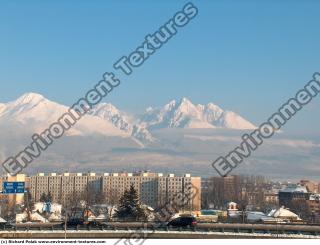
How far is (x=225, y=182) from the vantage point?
188500 mm

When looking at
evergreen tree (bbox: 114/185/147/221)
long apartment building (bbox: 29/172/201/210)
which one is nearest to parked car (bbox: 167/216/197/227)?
evergreen tree (bbox: 114/185/147/221)

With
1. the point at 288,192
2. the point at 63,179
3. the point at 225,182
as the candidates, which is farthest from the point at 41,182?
the point at 288,192

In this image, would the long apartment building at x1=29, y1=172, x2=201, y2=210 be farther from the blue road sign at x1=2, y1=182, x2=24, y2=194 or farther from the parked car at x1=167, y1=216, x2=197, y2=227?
the parked car at x1=167, y1=216, x2=197, y2=227

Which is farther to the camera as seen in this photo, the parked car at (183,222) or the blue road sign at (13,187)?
the blue road sign at (13,187)

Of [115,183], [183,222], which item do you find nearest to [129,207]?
[183,222]

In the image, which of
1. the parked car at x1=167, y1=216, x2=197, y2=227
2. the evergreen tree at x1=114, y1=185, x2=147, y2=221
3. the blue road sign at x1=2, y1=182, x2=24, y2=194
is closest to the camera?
the parked car at x1=167, y1=216, x2=197, y2=227

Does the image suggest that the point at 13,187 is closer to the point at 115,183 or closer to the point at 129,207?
the point at 129,207

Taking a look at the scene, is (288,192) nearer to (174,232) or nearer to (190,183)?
(190,183)

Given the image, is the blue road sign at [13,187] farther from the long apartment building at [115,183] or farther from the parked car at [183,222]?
the long apartment building at [115,183]

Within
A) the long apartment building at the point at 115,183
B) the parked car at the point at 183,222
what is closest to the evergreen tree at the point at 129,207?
the parked car at the point at 183,222

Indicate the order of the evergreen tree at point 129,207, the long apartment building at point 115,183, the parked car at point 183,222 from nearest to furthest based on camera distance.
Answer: the parked car at point 183,222 → the evergreen tree at point 129,207 → the long apartment building at point 115,183

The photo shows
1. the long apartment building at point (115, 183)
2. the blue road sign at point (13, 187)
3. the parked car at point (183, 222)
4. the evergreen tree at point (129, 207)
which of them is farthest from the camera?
the long apartment building at point (115, 183)

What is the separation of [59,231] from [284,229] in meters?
17.1

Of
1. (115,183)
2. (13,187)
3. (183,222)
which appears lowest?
(183,222)
